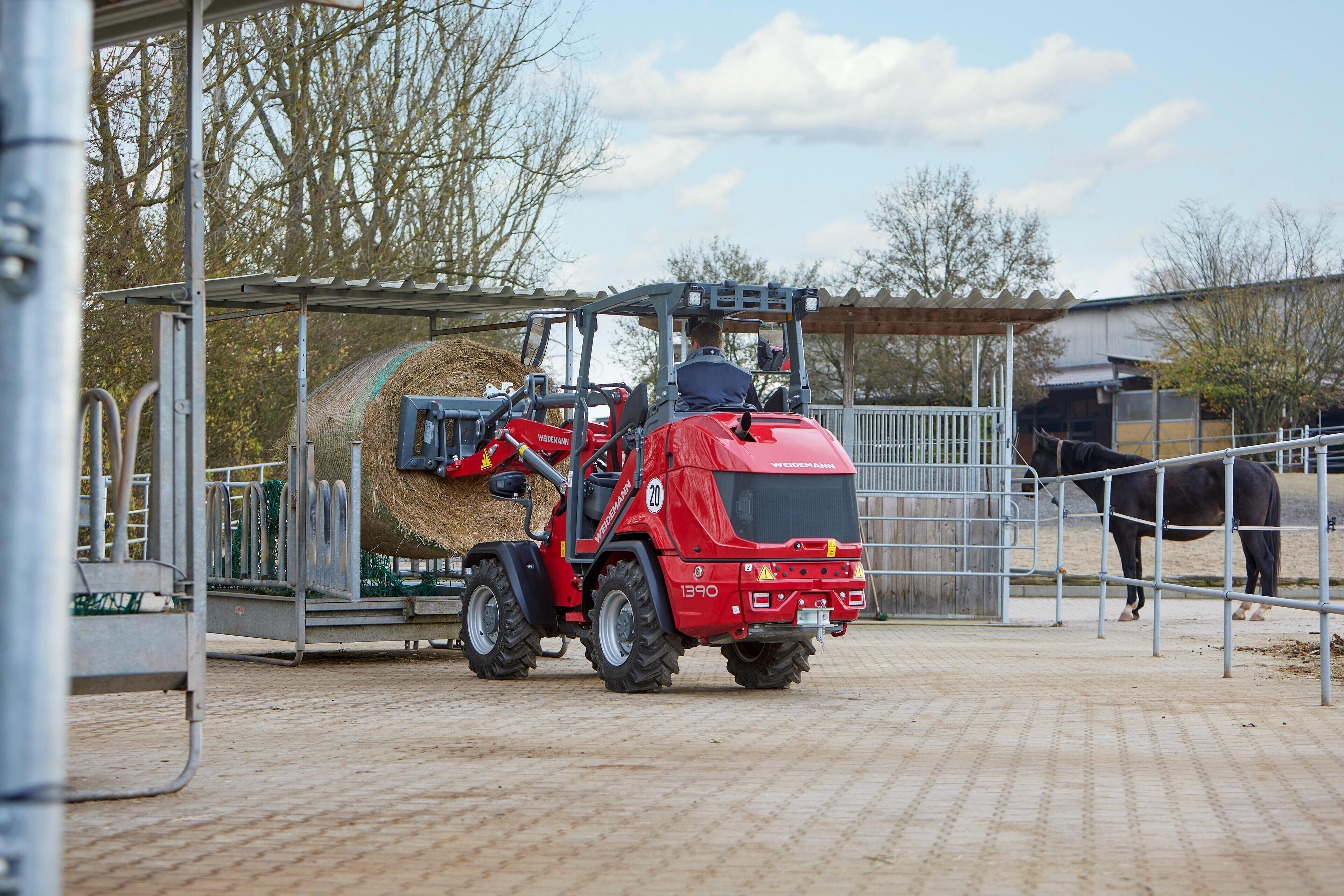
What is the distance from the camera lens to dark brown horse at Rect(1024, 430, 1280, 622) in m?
16.5

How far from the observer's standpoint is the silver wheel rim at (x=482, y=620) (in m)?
10.4

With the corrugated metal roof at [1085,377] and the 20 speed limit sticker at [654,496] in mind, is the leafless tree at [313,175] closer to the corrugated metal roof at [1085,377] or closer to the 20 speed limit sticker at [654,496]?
A: the 20 speed limit sticker at [654,496]

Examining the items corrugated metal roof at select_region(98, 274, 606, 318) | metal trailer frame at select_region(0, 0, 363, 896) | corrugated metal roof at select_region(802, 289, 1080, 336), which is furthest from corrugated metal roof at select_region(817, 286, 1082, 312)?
metal trailer frame at select_region(0, 0, 363, 896)

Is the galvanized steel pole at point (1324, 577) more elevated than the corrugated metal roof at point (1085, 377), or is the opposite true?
the corrugated metal roof at point (1085, 377)

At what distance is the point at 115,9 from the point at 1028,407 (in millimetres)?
50279

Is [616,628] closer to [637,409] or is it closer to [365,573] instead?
[637,409]

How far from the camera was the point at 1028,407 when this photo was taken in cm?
5369

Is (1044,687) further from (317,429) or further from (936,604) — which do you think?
(936,604)

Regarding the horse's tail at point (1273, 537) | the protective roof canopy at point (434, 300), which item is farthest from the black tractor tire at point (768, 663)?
the horse's tail at point (1273, 537)

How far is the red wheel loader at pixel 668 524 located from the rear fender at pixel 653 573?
0.05 ft

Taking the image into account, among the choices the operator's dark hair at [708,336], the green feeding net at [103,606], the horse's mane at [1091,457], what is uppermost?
the operator's dark hair at [708,336]

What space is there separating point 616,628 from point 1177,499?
10333 millimetres

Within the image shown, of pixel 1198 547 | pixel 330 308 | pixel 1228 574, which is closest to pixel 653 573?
pixel 1228 574

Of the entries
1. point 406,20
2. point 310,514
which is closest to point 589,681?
point 310,514
